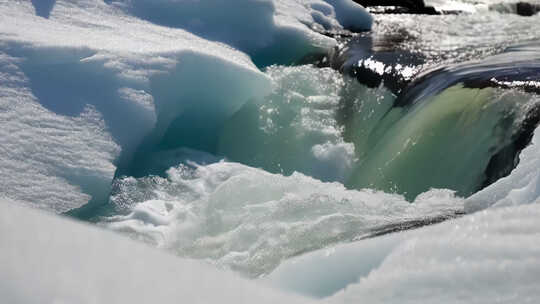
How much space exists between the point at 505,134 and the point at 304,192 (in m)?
1.22

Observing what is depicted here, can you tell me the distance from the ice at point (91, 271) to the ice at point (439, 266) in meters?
0.67

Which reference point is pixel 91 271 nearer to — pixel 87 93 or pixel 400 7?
pixel 87 93

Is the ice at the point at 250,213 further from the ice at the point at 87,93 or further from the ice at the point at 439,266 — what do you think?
the ice at the point at 439,266

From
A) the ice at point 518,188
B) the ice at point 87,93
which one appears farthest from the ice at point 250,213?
the ice at point 87,93

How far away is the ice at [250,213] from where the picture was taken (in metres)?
3.12

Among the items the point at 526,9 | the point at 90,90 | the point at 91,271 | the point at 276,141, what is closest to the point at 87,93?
the point at 90,90

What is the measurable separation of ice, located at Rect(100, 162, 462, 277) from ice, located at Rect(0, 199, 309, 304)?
1.93 m

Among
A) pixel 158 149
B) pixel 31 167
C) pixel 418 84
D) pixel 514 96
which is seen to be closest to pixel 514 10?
pixel 418 84

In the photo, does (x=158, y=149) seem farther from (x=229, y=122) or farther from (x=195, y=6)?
(x=195, y=6)

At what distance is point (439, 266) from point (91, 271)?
1.01 meters

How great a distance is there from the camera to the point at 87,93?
14.1ft

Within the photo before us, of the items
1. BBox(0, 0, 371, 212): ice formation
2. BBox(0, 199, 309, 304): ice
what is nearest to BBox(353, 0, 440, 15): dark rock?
BBox(0, 0, 371, 212): ice formation

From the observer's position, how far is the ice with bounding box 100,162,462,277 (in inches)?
123

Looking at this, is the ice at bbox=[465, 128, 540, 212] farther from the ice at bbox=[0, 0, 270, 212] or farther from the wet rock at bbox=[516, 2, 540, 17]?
the wet rock at bbox=[516, 2, 540, 17]
